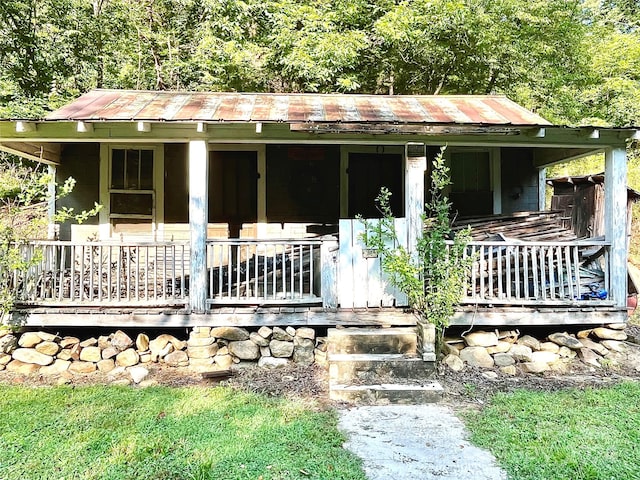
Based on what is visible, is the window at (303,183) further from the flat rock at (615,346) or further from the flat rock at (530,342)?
the flat rock at (615,346)

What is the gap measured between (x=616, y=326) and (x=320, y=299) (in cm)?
378

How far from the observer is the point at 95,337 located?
18.7 ft

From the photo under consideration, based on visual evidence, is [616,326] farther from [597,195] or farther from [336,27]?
[336,27]

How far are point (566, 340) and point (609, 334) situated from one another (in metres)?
0.53

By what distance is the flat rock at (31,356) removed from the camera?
523 centimetres

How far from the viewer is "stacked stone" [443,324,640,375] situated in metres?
5.34

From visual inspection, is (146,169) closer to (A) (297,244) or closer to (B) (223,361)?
(A) (297,244)

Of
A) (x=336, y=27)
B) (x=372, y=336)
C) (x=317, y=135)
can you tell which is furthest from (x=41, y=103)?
(x=372, y=336)

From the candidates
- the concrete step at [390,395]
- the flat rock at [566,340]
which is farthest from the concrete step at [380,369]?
the flat rock at [566,340]

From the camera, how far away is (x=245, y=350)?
17.2ft

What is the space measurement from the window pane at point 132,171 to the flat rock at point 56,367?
10.4 ft

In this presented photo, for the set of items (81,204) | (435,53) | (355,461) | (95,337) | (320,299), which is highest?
(435,53)

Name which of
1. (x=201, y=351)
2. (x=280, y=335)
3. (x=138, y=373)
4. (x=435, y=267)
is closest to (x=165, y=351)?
(x=138, y=373)

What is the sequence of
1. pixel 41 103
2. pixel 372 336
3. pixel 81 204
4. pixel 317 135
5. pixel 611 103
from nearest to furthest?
pixel 372 336 < pixel 317 135 < pixel 81 204 < pixel 41 103 < pixel 611 103
